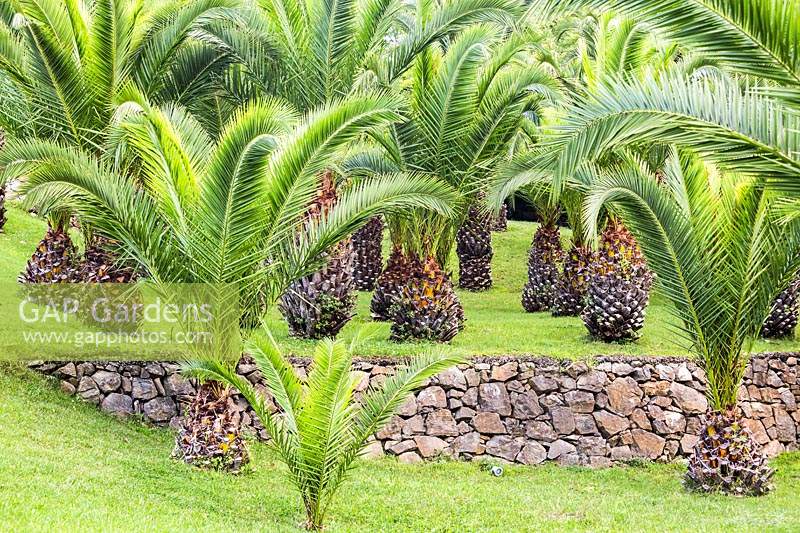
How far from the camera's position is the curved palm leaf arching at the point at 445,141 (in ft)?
36.7

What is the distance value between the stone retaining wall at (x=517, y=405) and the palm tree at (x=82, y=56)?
198cm

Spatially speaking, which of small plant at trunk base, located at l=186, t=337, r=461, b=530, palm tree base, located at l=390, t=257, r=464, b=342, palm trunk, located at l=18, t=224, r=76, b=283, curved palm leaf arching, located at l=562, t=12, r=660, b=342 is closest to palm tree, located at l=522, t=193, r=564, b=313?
curved palm leaf arching, located at l=562, t=12, r=660, b=342

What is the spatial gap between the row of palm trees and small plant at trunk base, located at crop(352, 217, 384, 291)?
4966 millimetres

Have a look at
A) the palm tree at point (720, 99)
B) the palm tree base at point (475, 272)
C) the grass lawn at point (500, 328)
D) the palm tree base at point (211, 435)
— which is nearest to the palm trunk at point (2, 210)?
the grass lawn at point (500, 328)

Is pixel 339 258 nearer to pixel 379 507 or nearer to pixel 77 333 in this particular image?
pixel 77 333

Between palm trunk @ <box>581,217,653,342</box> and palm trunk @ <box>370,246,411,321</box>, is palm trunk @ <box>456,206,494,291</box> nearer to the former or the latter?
palm trunk @ <box>581,217,653,342</box>

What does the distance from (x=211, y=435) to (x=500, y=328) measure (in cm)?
553

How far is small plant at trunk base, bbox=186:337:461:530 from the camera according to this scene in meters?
7.27

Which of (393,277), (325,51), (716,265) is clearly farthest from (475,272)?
(716,265)

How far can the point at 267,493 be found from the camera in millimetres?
8414

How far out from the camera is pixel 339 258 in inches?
475

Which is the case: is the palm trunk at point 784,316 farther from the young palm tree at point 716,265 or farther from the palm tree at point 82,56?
the palm tree at point 82,56

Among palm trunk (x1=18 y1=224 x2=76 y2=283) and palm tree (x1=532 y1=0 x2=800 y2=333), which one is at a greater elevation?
palm tree (x1=532 y1=0 x2=800 y2=333)

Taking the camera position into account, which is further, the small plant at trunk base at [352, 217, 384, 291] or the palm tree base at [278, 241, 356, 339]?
the small plant at trunk base at [352, 217, 384, 291]
